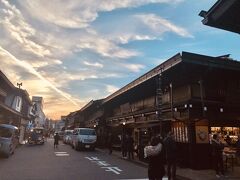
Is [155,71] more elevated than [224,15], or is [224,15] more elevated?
[155,71]

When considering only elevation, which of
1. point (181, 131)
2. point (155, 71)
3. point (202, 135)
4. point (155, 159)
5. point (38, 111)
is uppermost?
point (38, 111)

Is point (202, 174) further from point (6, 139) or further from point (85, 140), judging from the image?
point (85, 140)

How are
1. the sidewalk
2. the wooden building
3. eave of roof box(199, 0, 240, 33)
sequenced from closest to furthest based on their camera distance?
eave of roof box(199, 0, 240, 33), the sidewalk, the wooden building

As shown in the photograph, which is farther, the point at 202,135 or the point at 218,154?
the point at 202,135

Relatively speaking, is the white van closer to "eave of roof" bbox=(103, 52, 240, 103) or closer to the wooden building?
the wooden building

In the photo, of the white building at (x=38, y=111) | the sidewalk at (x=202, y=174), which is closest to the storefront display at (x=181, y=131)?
the sidewalk at (x=202, y=174)

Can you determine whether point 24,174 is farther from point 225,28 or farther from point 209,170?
point 225,28

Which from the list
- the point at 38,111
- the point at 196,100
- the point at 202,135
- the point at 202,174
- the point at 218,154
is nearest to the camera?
the point at 218,154

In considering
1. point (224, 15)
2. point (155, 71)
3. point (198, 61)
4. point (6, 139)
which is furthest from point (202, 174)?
point (6, 139)

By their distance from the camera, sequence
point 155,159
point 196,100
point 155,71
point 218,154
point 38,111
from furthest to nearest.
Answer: point 38,111 → point 155,71 → point 196,100 → point 218,154 → point 155,159

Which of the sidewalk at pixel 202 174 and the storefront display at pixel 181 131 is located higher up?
the storefront display at pixel 181 131

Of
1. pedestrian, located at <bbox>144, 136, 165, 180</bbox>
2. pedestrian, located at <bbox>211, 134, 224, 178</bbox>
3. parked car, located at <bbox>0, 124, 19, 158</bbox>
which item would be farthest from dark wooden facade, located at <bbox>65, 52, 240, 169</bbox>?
parked car, located at <bbox>0, 124, 19, 158</bbox>

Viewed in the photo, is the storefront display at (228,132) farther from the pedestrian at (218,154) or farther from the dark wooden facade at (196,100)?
the pedestrian at (218,154)

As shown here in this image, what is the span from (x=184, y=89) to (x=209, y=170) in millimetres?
5095
